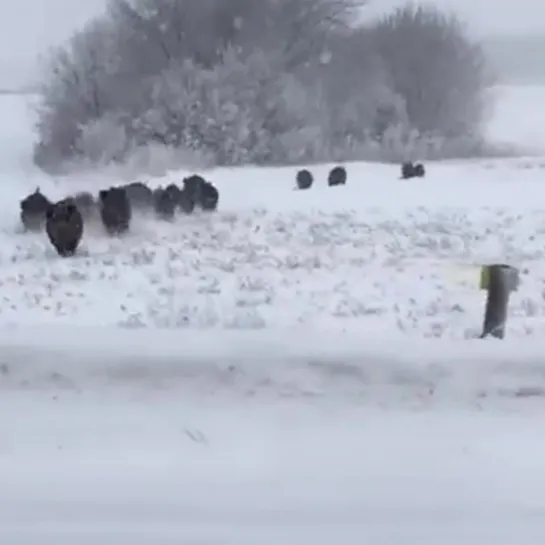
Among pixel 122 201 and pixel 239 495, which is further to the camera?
pixel 122 201

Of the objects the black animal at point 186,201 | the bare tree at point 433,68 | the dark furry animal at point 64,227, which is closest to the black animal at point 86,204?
the dark furry animal at point 64,227

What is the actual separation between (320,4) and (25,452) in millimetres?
19877

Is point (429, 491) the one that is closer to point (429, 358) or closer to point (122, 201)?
point (429, 358)

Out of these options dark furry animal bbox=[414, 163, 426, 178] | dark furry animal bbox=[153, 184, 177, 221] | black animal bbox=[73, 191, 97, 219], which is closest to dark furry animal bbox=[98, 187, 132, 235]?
black animal bbox=[73, 191, 97, 219]

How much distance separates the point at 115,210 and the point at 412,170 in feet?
26.2

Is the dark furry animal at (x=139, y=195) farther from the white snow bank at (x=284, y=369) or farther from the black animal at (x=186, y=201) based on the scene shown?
the white snow bank at (x=284, y=369)

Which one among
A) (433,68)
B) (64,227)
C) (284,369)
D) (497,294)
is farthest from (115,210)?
(433,68)

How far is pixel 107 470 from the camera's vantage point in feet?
17.5

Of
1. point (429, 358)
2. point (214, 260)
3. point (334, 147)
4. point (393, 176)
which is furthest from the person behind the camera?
point (334, 147)

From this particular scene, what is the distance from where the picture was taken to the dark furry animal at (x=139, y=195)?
47.7 feet

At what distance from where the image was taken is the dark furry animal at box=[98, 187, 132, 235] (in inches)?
502

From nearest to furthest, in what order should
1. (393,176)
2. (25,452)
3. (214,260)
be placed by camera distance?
(25,452) → (214,260) → (393,176)

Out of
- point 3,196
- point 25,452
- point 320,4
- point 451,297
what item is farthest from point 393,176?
point 25,452

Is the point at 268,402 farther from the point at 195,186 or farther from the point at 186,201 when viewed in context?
the point at 195,186
